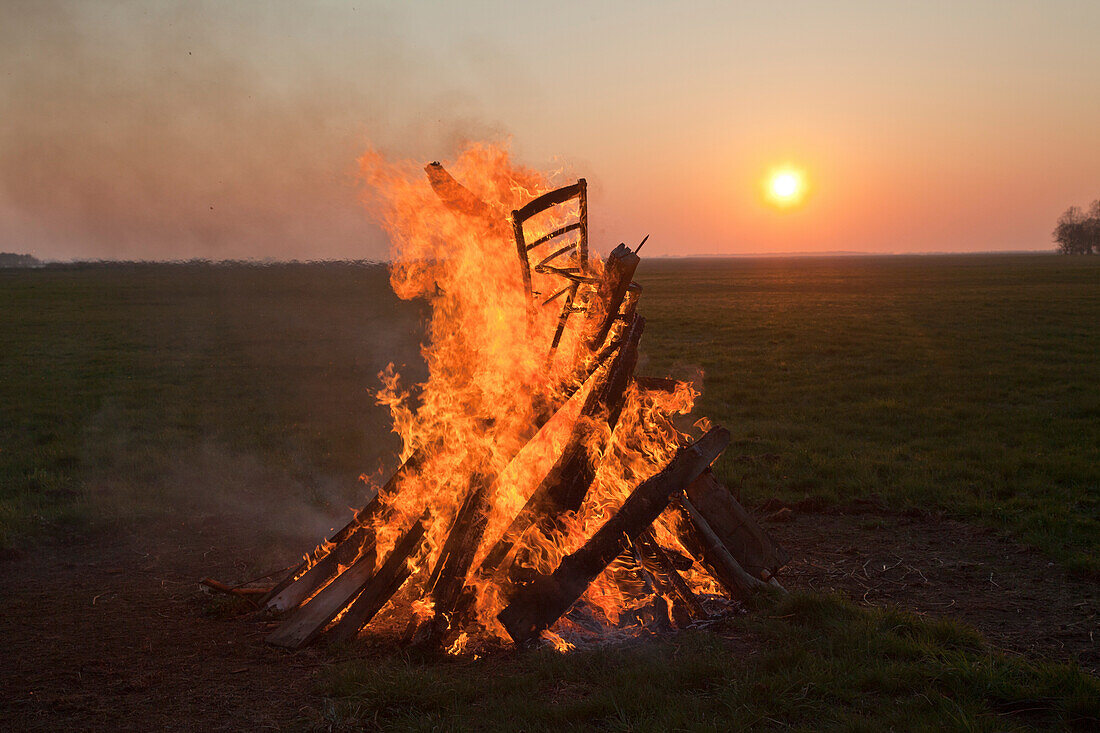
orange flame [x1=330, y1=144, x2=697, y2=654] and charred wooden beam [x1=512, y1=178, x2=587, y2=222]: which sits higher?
charred wooden beam [x1=512, y1=178, x2=587, y2=222]

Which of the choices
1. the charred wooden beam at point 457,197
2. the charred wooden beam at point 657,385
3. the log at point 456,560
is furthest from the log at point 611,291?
the log at point 456,560

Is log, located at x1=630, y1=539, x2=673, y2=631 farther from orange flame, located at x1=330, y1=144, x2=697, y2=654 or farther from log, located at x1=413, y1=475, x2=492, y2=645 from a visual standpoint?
log, located at x1=413, y1=475, x2=492, y2=645

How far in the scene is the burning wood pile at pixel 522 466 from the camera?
6121 millimetres

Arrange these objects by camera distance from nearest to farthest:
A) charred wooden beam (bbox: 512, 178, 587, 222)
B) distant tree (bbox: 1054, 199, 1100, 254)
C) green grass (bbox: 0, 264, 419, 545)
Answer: charred wooden beam (bbox: 512, 178, 587, 222) → green grass (bbox: 0, 264, 419, 545) → distant tree (bbox: 1054, 199, 1100, 254)

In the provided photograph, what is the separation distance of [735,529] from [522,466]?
2.06 m

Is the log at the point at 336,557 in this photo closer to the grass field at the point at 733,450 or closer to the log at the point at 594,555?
the grass field at the point at 733,450

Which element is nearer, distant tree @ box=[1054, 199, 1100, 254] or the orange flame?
the orange flame

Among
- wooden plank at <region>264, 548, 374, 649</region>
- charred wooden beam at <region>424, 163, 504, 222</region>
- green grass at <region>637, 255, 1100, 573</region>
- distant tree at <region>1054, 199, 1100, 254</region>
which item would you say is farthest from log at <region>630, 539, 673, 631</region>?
distant tree at <region>1054, 199, 1100, 254</region>

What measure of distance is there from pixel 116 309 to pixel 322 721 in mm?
43728

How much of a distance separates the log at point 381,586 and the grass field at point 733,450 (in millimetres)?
580

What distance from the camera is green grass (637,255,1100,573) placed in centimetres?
945

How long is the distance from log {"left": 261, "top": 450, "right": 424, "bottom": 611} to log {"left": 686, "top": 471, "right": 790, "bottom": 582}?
2.65 metres

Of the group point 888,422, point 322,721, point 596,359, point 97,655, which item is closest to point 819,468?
point 888,422

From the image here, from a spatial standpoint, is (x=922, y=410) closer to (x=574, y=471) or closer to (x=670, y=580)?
(x=670, y=580)
